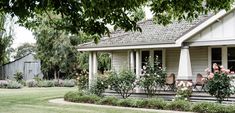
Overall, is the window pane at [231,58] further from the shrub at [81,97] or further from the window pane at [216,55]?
the shrub at [81,97]

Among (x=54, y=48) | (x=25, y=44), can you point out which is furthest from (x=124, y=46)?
(x=25, y=44)

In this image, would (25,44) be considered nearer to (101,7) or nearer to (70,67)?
(70,67)

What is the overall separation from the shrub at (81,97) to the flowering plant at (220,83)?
17.8ft

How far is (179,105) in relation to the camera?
16344 mm

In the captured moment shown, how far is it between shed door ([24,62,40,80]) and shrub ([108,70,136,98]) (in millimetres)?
23854

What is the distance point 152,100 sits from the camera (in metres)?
17.5

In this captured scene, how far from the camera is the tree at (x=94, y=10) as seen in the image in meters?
5.36

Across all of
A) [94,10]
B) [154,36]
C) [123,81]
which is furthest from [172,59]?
[94,10]

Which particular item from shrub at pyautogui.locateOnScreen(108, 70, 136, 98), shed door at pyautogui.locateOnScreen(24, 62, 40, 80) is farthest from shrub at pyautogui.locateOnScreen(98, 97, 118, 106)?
shed door at pyautogui.locateOnScreen(24, 62, 40, 80)

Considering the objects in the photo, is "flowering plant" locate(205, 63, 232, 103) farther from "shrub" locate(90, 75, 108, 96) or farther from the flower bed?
"shrub" locate(90, 75, 108, 96)

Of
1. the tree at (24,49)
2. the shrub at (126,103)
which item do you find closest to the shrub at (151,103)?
the shrub at (126,103)

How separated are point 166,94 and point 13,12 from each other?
15.3 meters

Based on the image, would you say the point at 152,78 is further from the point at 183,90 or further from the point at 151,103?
the point at 151,103

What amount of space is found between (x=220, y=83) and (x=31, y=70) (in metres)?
29.7
